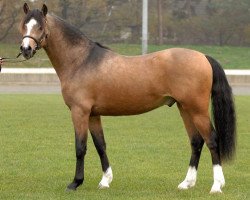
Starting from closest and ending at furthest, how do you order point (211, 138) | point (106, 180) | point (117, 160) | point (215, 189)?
point (215, 189), point (211, 138), point (106, 180), point (117, 160)

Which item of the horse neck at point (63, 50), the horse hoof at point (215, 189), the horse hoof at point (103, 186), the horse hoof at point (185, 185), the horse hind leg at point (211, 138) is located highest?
the horse neck at point (63, 50)

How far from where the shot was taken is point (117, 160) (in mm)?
11594

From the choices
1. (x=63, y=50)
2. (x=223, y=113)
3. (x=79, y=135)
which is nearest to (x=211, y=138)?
(x=223, y=113)

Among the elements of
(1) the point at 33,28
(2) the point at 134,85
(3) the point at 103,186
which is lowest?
(3) the point at 103,186

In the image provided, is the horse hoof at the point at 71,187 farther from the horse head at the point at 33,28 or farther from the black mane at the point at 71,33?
the black mane at the point at 71,33

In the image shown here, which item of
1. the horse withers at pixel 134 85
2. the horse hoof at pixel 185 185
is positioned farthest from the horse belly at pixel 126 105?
the horse hoof at pixel 185 185

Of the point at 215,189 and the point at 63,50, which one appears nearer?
the point at 215,189

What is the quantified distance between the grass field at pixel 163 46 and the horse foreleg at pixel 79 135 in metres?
32.4

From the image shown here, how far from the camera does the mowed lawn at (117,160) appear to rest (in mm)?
8852

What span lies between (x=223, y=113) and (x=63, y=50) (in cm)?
224

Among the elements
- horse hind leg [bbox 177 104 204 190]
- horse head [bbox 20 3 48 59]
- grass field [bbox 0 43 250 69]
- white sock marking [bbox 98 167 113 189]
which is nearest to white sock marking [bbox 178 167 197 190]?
horse hind leg [bbox 177 104 204 190]

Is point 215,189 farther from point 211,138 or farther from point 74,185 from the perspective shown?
point 74,185

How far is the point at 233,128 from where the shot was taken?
911 centimetres

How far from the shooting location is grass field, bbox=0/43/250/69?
41.8 metres
